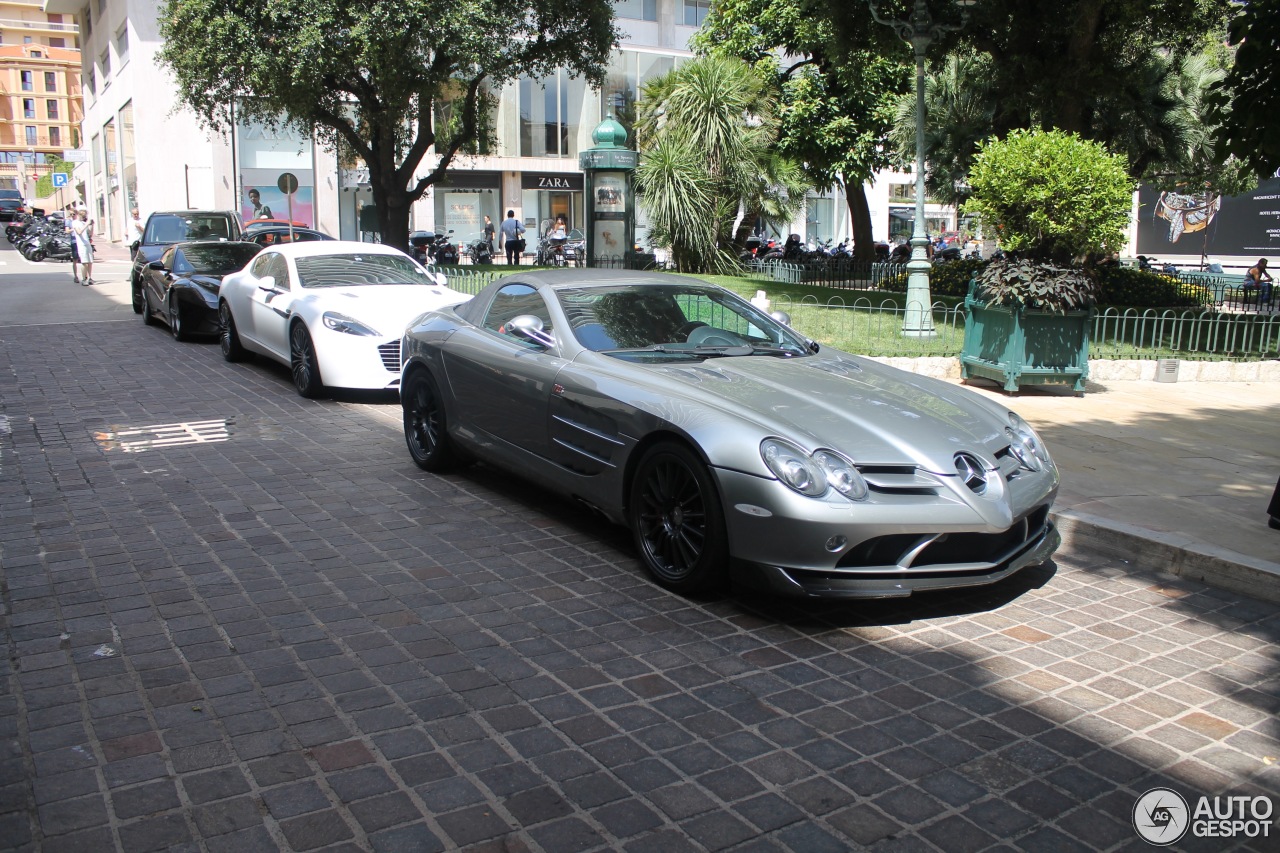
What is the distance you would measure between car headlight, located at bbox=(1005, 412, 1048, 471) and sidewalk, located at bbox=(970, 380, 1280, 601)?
773 millimetres

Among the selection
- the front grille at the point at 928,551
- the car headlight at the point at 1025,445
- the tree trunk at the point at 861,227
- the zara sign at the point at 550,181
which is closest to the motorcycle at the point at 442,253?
the tree trunk at the point at 861,227

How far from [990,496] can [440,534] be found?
293 centimetres

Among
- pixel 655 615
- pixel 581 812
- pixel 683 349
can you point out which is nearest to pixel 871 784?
pixel 581 812

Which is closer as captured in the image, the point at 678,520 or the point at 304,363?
the point at 678,520

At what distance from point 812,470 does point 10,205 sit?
72384 mm

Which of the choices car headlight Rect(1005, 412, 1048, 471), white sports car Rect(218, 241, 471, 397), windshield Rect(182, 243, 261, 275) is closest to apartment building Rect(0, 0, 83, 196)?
windshield Rect(182, 243, 261, 275)

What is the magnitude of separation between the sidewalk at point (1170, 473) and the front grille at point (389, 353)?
5675 millimetres

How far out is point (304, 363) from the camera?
1016cm

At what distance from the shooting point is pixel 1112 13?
584 inches

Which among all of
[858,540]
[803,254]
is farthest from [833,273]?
[858,540]

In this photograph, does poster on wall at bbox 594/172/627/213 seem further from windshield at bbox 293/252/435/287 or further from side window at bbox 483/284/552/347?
side window at bbox 483/284/552/347

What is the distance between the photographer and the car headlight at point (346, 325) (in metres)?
9.85

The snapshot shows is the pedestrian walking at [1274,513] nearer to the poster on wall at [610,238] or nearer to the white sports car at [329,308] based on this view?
the white sports car at [329,308]

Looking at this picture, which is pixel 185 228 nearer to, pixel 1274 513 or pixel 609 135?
pixel 609 135
